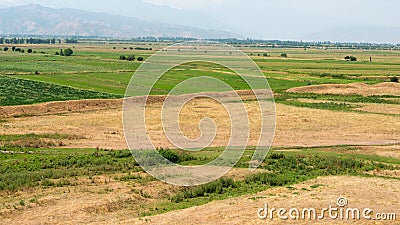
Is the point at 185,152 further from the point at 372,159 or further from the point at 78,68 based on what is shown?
the point at 78,68

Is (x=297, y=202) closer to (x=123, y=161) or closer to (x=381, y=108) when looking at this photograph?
(x=123, y=161)

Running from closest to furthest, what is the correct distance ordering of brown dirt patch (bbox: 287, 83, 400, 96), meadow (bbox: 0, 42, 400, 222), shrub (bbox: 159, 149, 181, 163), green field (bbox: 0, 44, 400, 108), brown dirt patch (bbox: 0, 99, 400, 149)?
1. meadow (bbox: 0, 42, 400, 222)
2. shrub (bbox: 159, 149, 181, 163)
3. brown dirt patch (bbox: 0, 99, 400, 149)
4. green field (bbox: 0, 44, 400, 108)
5. brown dirt patch (bbox: 287, 83, 400, 96)

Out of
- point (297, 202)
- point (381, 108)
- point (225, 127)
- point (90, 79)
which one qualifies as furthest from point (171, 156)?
point (90, 79)

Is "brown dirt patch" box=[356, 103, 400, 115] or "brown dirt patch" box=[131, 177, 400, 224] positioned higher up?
"brown dirt patch" box=[131, 177, 400, 224]

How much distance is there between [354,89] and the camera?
7200 cm

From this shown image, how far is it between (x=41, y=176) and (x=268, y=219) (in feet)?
40.1

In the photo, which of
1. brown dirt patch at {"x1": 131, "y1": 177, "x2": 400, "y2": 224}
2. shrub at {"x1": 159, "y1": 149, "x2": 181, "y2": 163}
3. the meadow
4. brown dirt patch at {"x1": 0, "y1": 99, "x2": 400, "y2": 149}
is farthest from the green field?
brown dirt patch at {"x1": 131, "y1": 177, "x2": 400, "y2": 224}

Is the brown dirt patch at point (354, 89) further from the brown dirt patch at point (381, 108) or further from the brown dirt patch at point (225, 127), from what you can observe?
the brown dirt patch at point (225, 127)

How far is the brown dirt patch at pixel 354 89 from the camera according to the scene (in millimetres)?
70044

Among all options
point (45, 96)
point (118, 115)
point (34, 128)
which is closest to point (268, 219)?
point (34, 128)

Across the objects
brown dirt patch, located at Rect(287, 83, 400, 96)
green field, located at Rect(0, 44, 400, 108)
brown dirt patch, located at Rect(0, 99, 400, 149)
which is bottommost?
brown dirt patch, located at Rect(0, 99, 400, 149)

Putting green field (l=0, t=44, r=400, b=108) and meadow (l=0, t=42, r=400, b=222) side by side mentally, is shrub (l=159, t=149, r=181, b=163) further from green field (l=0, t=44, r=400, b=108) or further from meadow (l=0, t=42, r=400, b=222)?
green field (l=0, t=44, r=400, b=108)

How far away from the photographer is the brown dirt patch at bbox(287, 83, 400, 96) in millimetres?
70044

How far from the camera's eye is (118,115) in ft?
160
